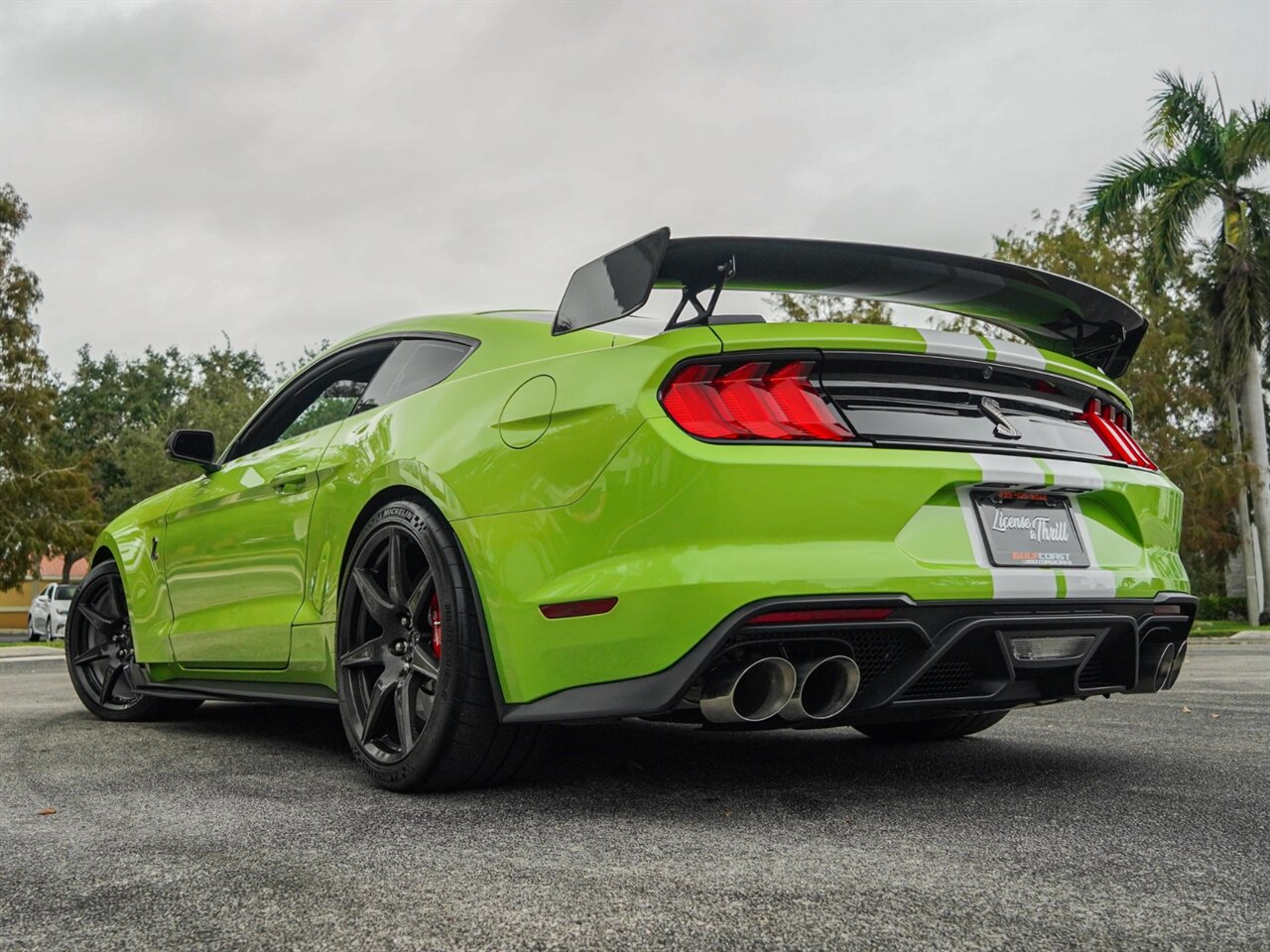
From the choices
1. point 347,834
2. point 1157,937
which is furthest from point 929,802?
point 347,834

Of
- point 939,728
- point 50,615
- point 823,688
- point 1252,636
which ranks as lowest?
point 1252,636

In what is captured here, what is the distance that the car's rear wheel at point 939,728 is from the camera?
14.0ft

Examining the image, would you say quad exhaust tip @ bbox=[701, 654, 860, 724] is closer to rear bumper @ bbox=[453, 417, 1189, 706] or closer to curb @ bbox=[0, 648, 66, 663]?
rear bumper @ bbox=[453, 417, 1189, 706]

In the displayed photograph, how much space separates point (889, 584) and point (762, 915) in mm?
965

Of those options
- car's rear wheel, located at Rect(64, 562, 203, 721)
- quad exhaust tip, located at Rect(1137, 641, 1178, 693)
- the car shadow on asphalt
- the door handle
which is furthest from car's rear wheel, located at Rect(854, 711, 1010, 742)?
car's rear wheel, located at Rect(64, 562, 203, 721)

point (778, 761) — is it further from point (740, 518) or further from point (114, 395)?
point (114, 395)

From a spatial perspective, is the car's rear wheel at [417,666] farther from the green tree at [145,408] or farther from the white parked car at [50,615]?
the green tree at [145,408]

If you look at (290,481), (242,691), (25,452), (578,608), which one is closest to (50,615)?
(25,452)

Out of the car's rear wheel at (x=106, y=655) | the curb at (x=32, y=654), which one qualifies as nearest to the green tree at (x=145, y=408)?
the curb at (x=32, y=654)

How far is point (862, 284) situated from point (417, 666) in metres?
1.59

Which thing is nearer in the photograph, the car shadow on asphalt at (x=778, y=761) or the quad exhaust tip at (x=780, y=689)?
the quad exhaust tip at (x=780, y=689)

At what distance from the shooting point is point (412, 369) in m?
3.86

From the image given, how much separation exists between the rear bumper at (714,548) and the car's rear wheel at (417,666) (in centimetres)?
10

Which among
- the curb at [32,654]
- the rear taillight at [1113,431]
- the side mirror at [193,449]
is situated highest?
the side mirror at [193,449]
